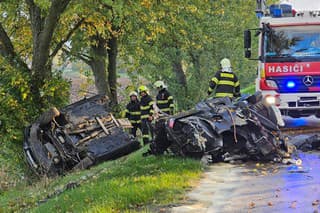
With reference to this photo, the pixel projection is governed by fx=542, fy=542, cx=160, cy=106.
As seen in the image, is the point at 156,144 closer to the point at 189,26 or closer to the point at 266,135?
the point at 266,135

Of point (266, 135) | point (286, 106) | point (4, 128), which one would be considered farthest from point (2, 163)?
point (266, 135)

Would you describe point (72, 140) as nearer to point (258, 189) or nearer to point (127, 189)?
point (127, 189)

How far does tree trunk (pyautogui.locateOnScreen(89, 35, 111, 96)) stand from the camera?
20.5m

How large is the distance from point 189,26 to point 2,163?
10.3 meters

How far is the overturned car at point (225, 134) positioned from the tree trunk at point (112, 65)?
457 inches

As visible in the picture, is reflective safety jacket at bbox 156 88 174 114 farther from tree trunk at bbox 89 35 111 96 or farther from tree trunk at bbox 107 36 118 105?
tree trunk at bbox 107 36 118 105

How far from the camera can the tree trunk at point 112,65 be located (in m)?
21.7

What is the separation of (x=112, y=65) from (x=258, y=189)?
15572mm

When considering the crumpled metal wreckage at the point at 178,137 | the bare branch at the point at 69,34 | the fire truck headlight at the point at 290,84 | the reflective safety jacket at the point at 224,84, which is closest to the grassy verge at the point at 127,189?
the crumpled metal wreckage at the point at 178,137

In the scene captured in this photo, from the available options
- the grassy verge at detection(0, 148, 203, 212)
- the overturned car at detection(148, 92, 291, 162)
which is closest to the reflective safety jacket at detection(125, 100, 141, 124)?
the grassy verge at detection(0, 148, 203, 212)

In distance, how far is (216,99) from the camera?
35.3ft

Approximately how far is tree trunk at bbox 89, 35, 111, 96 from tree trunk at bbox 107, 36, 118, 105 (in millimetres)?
620

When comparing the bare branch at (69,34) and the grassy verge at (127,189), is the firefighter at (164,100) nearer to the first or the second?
the grassy verge at (127,189)

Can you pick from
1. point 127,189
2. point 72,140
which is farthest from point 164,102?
point 127,189
